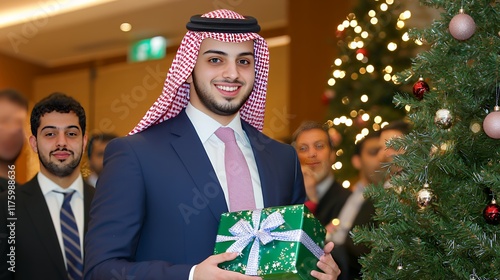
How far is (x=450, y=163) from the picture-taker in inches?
100

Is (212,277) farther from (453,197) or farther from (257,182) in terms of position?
(453,197)

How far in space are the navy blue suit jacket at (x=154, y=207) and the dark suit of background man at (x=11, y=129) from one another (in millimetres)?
1513

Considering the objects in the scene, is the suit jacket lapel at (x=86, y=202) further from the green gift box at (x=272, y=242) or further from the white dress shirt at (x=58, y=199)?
the green gift box at (x=272, y=242)

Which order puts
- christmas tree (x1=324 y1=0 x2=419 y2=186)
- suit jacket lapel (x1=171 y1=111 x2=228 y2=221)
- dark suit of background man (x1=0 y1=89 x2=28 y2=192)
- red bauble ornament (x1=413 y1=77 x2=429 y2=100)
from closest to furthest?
suit jacket lapel (x1=171 y1=111 x2=228 y2=221), red bauble ornament (x1=413 y1=77 x2=429 y2=100), dark suit of background man (x1=0 y1=89 x2=28 y2=192), christmas tree (x1=324 y1=0 x2=419 y2=186)

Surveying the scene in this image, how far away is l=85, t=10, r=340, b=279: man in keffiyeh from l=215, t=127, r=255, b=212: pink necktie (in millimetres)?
10

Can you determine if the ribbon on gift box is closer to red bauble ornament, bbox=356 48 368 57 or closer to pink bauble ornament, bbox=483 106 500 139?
pink bauble ornament, bbox=483 106 500 139

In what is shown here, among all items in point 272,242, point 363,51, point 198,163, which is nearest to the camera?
point 272,242

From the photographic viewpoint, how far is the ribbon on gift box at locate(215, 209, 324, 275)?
2.23 m

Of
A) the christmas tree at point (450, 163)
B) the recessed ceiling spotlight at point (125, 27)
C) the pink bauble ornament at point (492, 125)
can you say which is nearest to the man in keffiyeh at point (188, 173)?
the christmas tree at point (450, 163)

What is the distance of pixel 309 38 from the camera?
8273mm

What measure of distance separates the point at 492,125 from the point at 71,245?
177 centimetres

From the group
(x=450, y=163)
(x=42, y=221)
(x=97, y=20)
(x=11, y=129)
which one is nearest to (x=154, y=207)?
(x=450, y=163)

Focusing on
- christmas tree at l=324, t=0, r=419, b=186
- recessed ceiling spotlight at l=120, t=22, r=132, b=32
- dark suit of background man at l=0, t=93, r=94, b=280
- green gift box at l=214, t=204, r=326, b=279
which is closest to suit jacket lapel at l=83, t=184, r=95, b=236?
dark suit of background man at l=0, t=93, r=94, b=280

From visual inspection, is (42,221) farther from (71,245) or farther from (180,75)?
(180,75)
